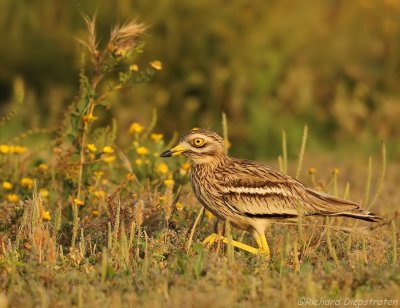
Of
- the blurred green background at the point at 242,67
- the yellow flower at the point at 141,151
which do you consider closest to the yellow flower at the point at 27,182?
the yellow flower at the point at 141,151

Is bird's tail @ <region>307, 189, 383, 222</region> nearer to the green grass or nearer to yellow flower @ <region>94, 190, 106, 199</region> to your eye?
the green grass

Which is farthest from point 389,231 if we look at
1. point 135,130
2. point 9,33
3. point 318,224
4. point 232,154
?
point 9,33

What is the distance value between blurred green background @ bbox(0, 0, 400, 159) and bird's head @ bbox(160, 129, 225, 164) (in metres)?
7.27

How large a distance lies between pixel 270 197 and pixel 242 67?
8114 millimetres

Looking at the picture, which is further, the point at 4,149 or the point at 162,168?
the point at 162,168

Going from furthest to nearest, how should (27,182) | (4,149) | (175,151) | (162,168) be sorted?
1. (162,168)
2. (4,149)
3. (27,182)
4. (175,151)

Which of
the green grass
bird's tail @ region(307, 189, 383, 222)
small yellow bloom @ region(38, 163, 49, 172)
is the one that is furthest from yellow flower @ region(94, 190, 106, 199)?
bird's tail @ region(307, 189, 383, 222)

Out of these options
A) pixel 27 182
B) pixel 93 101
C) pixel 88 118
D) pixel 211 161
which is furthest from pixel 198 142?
pixel 27 182

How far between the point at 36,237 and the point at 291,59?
10.1 metres

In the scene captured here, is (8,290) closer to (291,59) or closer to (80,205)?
(80,205)

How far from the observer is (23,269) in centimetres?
599

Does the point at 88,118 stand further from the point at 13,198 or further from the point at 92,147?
the point at 13,198

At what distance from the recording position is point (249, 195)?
22.5 feet

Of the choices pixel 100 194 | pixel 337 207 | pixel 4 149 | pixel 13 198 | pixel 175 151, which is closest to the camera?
pixel 337 207
